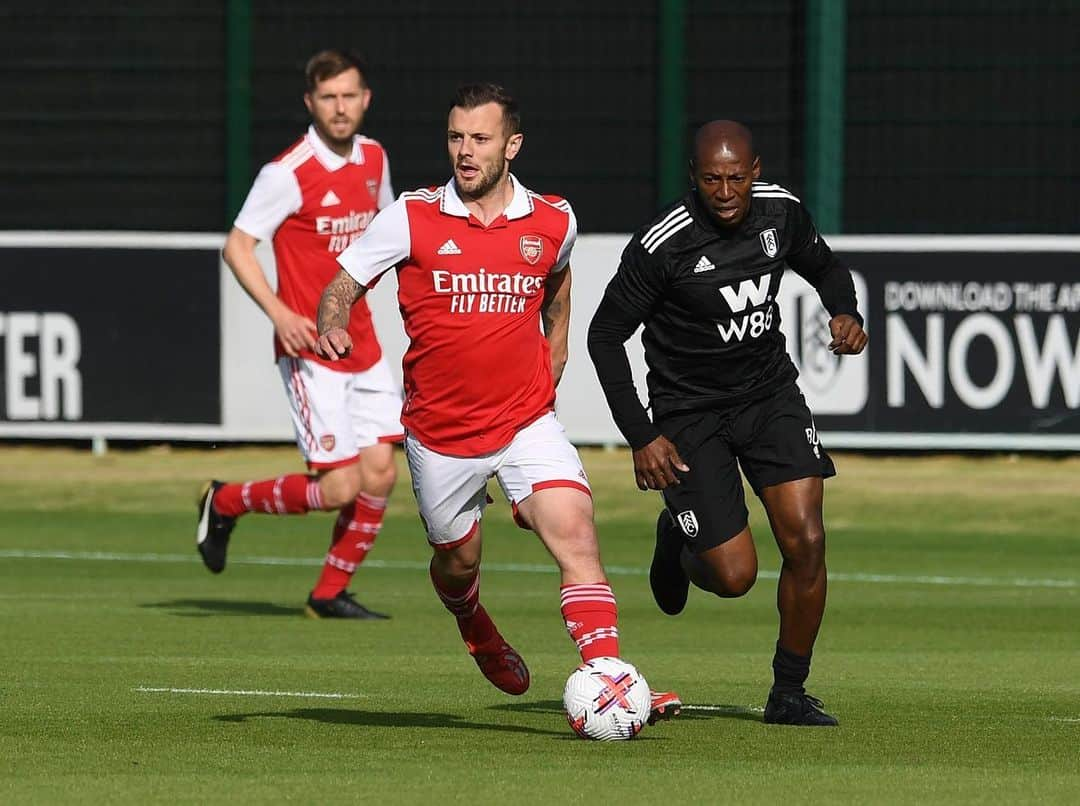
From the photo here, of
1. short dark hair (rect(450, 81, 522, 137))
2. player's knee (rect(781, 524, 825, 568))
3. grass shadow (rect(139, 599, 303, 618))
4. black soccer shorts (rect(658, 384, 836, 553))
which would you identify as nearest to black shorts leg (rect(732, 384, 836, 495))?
black soccer shorts (rect(658, 384, 836, 553))

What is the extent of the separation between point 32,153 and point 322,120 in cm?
1066

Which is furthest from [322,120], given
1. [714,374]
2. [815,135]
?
[815,135]

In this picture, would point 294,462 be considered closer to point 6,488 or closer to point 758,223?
point 6,488

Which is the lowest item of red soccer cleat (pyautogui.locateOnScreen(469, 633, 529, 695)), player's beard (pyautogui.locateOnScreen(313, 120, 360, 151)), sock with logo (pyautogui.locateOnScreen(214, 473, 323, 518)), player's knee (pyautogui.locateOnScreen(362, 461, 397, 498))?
red soccer cleat (pyautogui.locateOnScreen(469, 633, 529, 695))

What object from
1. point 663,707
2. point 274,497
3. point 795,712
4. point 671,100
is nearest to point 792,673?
point 795,712

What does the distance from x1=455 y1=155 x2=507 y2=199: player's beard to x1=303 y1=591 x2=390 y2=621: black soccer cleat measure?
4378mm

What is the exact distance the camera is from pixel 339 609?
1238 centimetres

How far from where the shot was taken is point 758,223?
28.9 feet

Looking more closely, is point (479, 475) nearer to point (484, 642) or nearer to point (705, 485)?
point (484, 642)

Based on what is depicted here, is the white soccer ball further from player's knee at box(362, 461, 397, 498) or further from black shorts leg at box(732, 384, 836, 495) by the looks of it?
player's knee at box(362, 461, 397, 498)

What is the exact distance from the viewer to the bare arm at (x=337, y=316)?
26.3ft

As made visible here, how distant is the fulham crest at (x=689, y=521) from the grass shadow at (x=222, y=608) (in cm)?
388

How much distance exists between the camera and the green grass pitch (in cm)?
744

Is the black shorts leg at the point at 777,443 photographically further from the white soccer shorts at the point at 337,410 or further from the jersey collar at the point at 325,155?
the jersey collar at the point at 325,155
